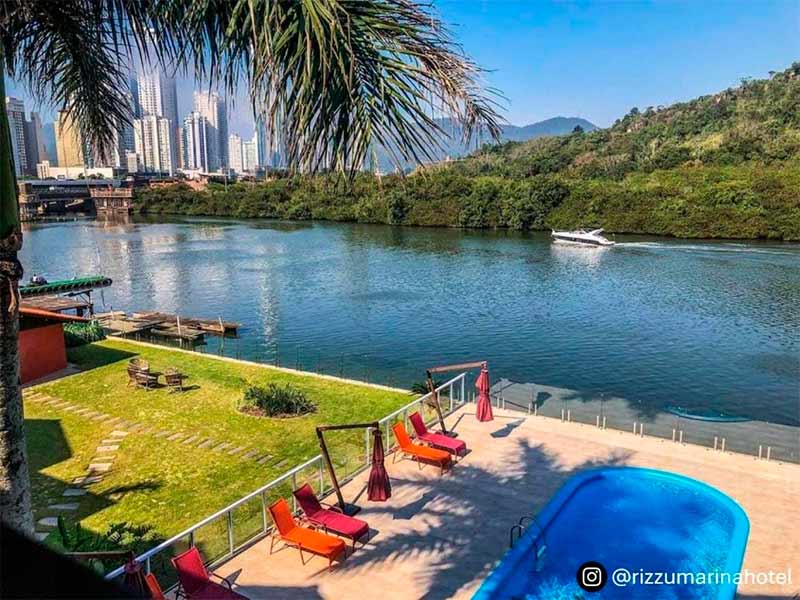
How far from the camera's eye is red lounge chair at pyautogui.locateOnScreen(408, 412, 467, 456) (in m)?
11.7

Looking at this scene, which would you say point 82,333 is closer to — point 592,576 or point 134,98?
point 134,98

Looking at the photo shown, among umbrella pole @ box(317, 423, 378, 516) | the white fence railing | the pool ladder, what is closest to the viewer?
the white fence railing

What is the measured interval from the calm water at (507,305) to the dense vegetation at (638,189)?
546 centimetres

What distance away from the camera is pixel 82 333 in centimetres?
2380

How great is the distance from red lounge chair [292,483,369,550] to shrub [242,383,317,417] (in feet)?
22.6

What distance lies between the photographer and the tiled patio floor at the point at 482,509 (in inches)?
313

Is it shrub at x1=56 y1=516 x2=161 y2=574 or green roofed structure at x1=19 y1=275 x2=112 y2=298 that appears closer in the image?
shrub at x1=56 y1=516 x2=161 y2=574

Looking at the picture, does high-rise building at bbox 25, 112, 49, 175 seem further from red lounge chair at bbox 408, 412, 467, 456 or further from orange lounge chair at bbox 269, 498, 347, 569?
red lounge chair at bbox 408, 412, 467, 456

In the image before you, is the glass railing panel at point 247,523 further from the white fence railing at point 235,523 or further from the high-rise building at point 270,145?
the high-rise building at point 270,145

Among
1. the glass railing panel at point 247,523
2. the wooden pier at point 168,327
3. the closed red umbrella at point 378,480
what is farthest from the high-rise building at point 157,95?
the wooden pier at point 168,327

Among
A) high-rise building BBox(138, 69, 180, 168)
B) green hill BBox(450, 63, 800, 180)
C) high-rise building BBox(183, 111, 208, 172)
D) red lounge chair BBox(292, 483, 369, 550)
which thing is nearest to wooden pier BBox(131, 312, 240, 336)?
red lounge chair BBox(292, 483, 369, 550)

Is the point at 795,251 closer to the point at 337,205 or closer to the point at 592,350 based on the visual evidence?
the point at 592,350

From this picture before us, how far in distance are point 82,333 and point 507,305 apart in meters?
21.1

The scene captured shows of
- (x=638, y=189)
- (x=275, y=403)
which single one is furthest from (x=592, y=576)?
(x=638, y=189)
